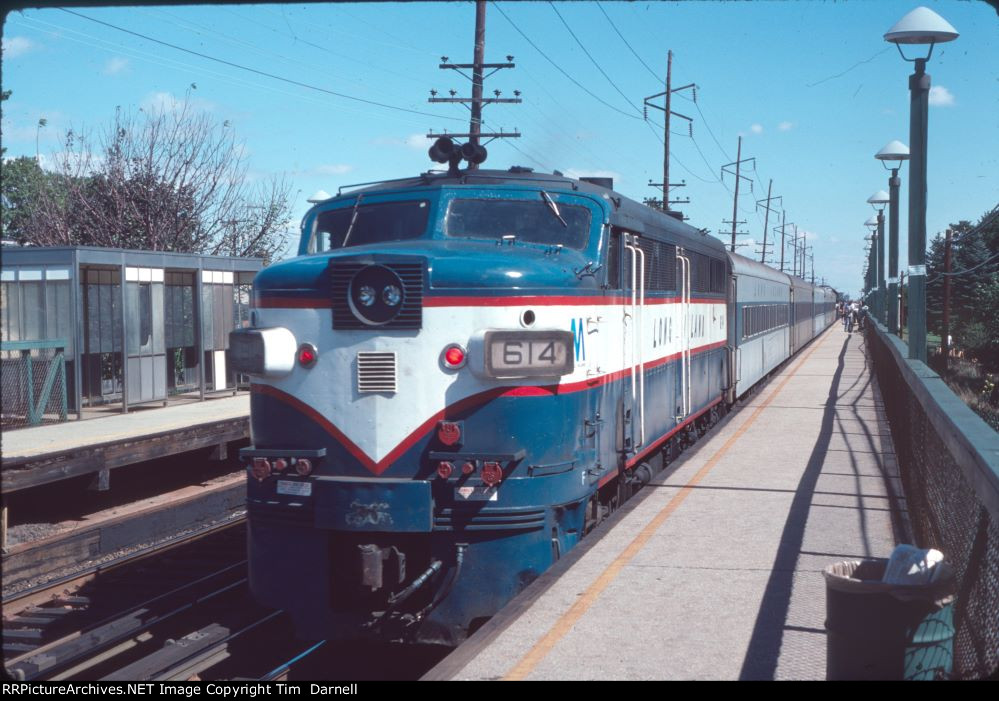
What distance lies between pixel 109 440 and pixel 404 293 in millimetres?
8404

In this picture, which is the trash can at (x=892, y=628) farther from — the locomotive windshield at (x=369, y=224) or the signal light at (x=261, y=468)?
the locomotive windshield at (x=369, y=224)

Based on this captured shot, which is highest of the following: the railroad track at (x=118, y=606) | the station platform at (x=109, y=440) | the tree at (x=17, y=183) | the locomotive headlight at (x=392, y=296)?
the tree at (x=17, y=183)

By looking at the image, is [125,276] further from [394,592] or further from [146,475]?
[394,592]

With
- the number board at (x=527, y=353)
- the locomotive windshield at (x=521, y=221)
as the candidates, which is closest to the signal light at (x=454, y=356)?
the number board at (x=527, y=353)

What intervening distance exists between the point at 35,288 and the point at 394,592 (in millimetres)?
13110

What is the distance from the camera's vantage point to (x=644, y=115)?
39.2 m

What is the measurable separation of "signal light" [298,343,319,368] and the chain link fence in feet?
13.6

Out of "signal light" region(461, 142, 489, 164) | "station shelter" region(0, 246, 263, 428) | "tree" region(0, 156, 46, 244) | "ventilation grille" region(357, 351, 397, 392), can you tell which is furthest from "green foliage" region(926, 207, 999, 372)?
"tree" region(0, 156, 46, 244)

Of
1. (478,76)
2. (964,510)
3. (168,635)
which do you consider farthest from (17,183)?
(964,510)

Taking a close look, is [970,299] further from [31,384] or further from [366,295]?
[366,295]

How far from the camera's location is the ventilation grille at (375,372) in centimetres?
700

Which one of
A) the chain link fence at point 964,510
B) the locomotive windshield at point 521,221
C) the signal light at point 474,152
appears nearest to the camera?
the chain link fence at point 964,510

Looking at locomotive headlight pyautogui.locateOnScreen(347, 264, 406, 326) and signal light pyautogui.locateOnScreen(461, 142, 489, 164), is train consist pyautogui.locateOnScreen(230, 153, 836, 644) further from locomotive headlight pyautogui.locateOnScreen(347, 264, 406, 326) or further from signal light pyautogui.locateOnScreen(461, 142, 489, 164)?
signal light pyautogui.locateOnScreen(461, 142, 489, 164)

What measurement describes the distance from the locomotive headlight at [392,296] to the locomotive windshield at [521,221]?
1231 millimetres
